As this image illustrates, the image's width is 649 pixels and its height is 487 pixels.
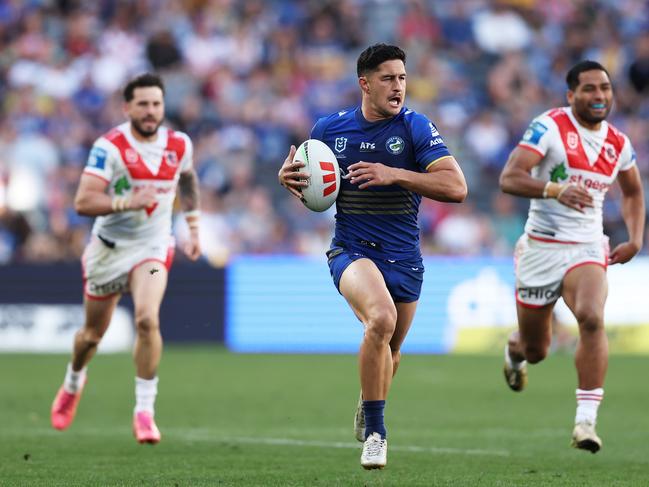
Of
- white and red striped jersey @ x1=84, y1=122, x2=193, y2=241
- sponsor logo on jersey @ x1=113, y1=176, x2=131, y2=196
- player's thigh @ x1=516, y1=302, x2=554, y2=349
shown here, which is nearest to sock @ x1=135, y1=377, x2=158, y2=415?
white and red striped jersey @ x1=84, y1=122, x2=193, y2=241

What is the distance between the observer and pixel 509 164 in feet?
32.7

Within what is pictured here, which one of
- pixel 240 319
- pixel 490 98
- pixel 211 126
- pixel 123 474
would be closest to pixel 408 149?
pixel 123 474

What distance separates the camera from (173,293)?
2077cm

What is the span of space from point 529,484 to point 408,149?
223 cm

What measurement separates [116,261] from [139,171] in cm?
76

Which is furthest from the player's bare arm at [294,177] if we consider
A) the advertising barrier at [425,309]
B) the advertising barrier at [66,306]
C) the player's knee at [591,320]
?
the advertising barrier at [66,306]

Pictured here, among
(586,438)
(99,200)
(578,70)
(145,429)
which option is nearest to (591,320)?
(586,438)

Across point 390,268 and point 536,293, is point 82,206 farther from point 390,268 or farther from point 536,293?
point 536,293

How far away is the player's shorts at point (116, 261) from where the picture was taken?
11.3 meters

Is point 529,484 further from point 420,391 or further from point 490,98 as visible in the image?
point 490,98

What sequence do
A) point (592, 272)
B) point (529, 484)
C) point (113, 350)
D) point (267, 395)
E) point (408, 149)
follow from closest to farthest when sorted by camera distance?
point (529, 484), point (408, 149), point (592, 272), point (267, 395), point (113, 350)

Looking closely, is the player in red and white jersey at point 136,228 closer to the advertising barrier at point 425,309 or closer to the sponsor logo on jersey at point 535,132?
the sponsor logo on jersey at point 535,132

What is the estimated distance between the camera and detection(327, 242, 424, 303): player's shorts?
878 centimetres

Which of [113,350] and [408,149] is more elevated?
[408,149]
